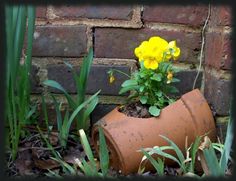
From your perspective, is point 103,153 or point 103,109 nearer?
point 103,153

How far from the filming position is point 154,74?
1217mm

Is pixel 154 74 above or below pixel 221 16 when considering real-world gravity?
below

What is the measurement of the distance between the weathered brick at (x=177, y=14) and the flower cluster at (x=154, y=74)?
0.48 feet

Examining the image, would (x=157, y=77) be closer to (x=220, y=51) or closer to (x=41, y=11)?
(x=220, y=51)

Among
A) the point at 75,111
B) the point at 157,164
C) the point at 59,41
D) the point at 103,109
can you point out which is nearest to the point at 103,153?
Result: the point at 157,164

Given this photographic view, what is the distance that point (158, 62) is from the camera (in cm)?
121

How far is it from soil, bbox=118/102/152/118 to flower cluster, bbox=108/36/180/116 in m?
0.01

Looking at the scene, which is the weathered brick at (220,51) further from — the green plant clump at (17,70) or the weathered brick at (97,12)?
the green plant clump at (17,70)

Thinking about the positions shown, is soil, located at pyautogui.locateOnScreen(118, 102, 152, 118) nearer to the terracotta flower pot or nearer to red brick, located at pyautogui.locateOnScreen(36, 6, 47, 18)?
the terracotta flower pot

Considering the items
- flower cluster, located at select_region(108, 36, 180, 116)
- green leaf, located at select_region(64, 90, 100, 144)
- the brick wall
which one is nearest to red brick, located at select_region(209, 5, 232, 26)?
the brick wall

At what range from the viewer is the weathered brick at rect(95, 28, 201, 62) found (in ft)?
4.47

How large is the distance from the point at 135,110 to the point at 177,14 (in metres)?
0.32

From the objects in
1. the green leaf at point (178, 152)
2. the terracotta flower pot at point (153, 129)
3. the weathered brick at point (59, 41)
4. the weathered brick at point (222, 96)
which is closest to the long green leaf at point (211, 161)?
the green leaf at point (178, 152)

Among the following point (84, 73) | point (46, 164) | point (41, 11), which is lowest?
point (46, 164)
